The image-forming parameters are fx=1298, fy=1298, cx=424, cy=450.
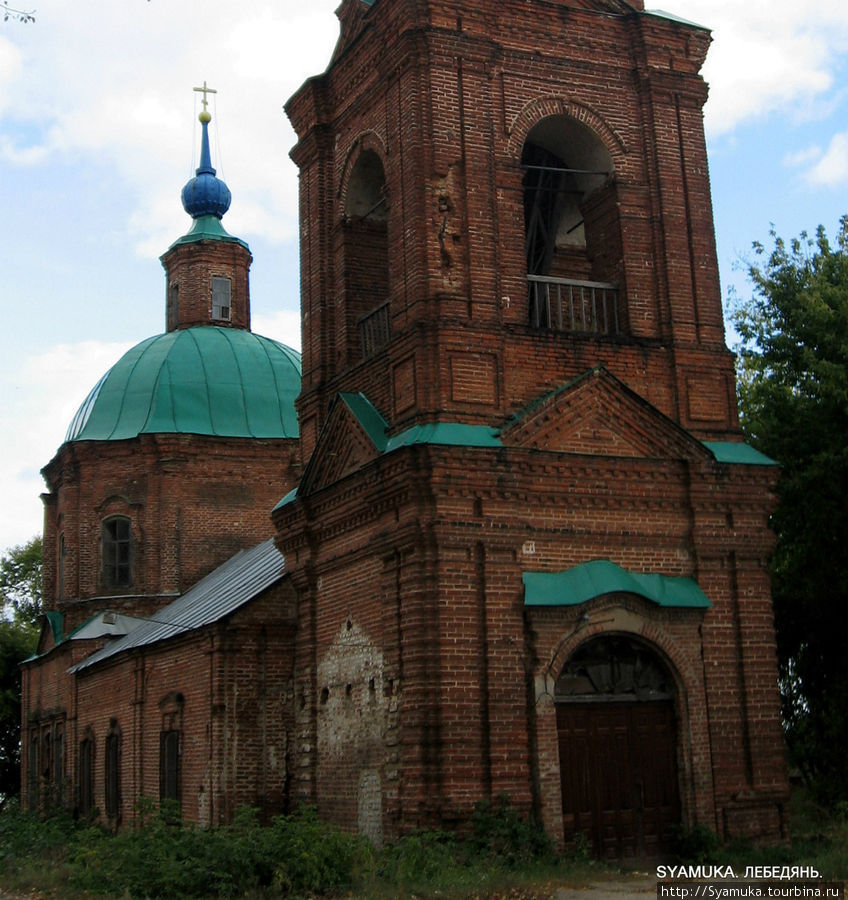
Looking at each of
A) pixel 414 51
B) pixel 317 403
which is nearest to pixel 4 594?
pixel 317 403

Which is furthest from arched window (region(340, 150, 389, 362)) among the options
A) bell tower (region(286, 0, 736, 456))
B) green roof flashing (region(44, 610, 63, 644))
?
green roof flashing (region(44, 610, 63, 644))

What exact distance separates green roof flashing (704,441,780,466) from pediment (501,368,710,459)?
0.84 feet

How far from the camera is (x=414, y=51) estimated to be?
1436cm

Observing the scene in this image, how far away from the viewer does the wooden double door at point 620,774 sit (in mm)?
12812

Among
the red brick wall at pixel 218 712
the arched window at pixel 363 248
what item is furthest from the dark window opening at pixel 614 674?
the arched window at pixel 363 248

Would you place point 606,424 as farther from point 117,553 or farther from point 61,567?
point 61,567

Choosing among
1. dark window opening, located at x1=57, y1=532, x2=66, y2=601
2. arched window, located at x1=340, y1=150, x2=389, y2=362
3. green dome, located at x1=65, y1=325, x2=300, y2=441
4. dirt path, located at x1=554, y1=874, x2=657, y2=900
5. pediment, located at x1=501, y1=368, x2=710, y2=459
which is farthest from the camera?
dark window opening, located at x1=57, y1=532, x2=66, y2=601

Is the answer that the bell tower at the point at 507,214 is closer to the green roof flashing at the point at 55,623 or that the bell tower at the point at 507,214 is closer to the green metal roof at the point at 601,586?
the green metal roof at the point at 601,586

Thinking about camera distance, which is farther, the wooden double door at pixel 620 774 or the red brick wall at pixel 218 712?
the red brick wall at pixel 218 712

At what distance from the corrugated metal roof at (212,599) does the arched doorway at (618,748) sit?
4.69 m

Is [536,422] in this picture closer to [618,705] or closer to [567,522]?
[567,522]

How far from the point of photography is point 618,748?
13.1 m

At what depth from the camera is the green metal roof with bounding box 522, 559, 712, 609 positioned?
12938 mm

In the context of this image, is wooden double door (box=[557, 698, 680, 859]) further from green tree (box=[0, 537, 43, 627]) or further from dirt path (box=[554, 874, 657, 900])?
green tree (box=[0, 537, 43, 627])
